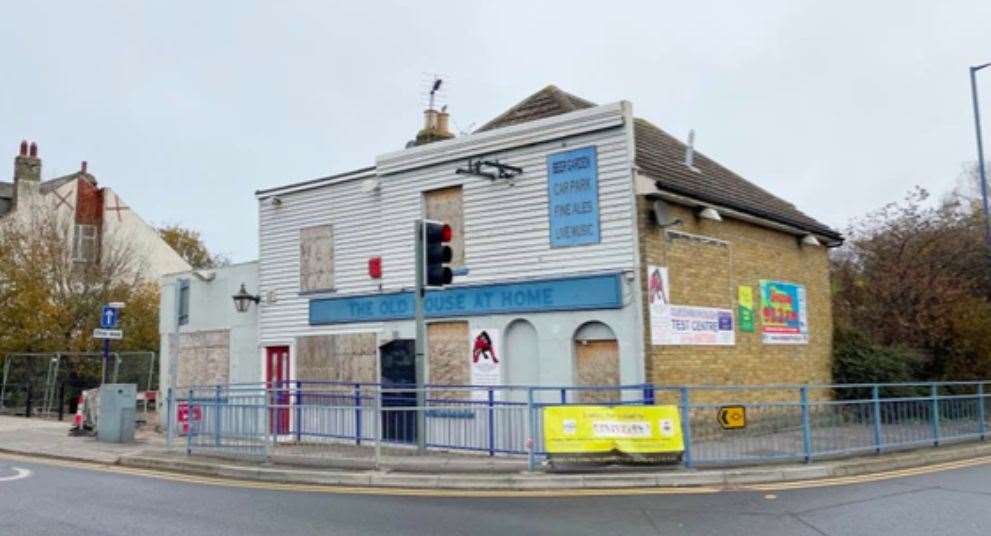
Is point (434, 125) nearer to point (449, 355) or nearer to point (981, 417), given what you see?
point (449, 355)

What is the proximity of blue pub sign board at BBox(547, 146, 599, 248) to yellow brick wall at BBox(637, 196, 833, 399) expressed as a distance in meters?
0.95

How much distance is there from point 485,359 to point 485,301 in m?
1.16

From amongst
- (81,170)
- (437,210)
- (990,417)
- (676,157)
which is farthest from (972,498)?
(81,170)

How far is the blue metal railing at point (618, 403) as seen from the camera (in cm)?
1215

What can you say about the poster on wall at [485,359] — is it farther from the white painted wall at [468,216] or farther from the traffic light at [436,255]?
the traffic light at [436,255]

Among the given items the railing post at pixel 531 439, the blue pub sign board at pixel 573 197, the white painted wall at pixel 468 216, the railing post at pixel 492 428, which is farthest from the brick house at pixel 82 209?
the railing post at pixel 531 439

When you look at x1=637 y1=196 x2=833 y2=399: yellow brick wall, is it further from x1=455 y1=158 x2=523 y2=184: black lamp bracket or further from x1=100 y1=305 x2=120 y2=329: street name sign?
x1=100 y1=305 x2=120 y2=329: street name sign

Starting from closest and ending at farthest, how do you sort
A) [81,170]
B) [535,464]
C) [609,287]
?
[535,464] → [609,287] → [81,170]

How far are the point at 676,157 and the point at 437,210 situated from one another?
5478mm

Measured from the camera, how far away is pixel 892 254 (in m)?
23.7

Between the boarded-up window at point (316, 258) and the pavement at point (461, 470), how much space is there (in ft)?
18.7

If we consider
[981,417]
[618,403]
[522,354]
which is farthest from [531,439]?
[981,417]

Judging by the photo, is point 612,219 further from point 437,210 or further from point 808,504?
point 808,504

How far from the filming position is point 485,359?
16.3m
